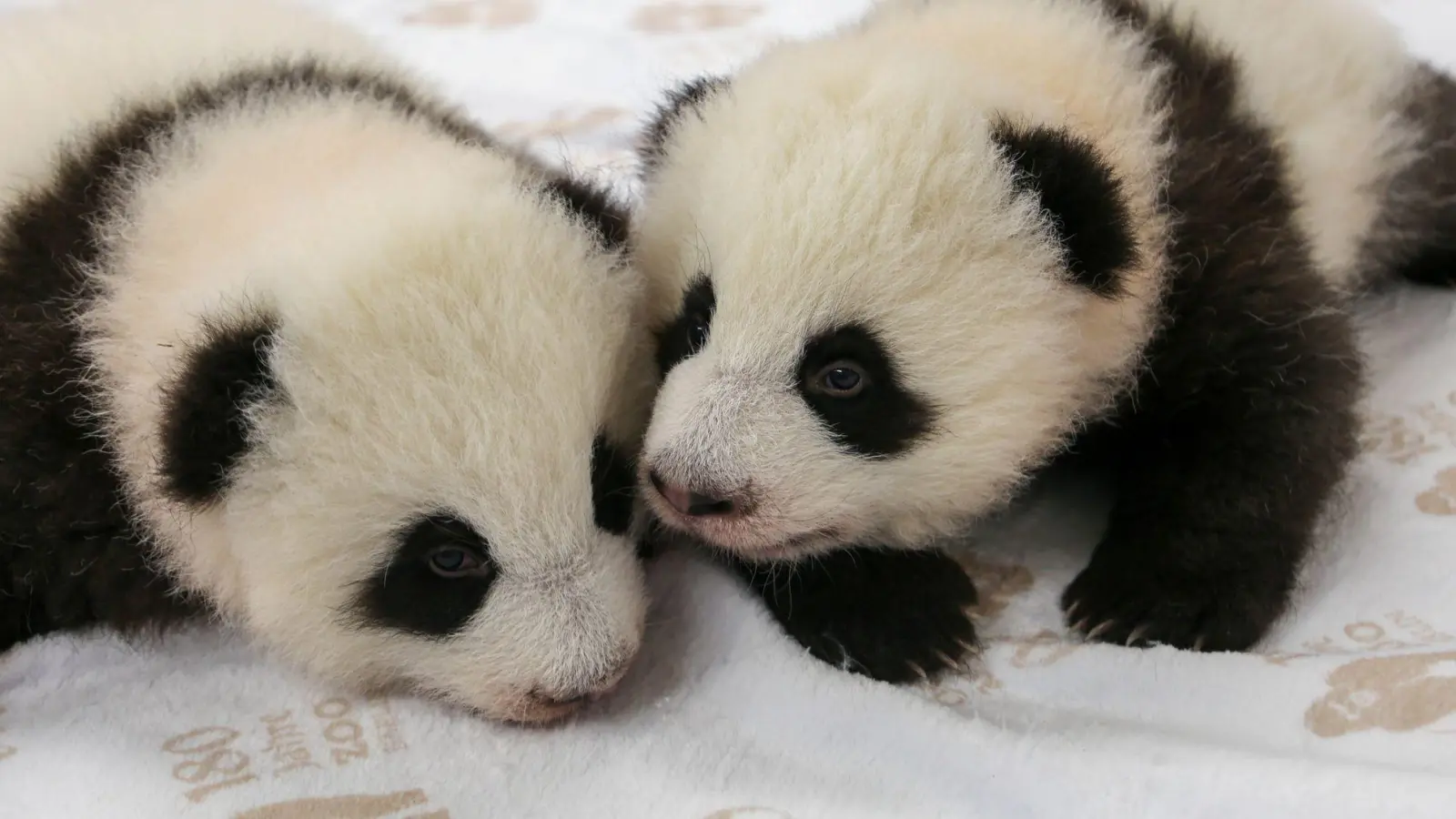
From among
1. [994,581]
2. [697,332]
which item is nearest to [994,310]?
[697,332]

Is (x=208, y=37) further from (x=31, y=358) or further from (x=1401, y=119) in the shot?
(x=1401, y=119)

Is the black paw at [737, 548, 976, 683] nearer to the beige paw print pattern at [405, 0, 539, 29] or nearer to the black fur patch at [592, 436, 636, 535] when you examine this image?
the black fur patch at [592, 436, 636, 535]

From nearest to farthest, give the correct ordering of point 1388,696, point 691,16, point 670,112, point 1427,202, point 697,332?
point 1388,696, point 697,332, point 670,112, point 1427,202, point 691,16

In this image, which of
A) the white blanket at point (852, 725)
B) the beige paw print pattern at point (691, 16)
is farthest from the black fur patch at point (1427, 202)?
the beige paw print pattern at point (691, 16)

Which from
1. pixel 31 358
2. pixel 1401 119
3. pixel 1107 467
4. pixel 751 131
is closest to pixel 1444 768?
pixel 1107 467

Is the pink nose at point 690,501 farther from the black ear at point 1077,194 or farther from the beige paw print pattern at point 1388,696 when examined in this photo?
the beige paw print pattern at point 1388,696

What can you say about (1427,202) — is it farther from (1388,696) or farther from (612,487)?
(612,487)
